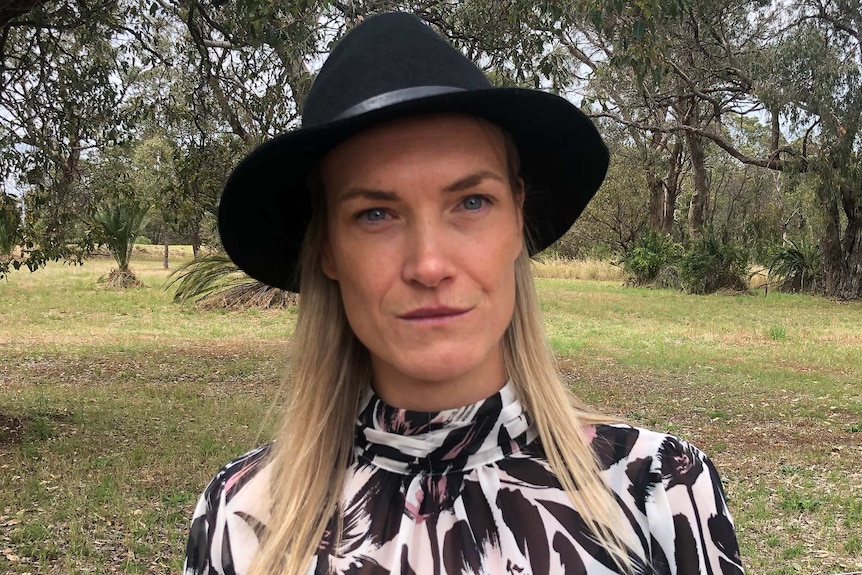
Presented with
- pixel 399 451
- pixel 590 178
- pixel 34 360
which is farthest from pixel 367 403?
pixel 34 360

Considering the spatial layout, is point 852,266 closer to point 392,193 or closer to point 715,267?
point 715,267

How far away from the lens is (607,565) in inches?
47.8

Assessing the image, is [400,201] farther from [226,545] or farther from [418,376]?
[226,545]

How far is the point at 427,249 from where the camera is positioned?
1257mm

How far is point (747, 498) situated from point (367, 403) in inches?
185

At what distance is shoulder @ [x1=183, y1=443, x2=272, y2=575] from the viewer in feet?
4.53

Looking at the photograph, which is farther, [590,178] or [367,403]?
[590,178]

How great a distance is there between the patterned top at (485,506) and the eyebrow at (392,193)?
0.37 metres

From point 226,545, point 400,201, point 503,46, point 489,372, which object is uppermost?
point 503,46

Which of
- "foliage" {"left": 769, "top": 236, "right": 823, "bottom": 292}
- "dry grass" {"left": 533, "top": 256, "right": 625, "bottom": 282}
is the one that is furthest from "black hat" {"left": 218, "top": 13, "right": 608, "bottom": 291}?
"dry grass" {"left": 533, "top": 256, "right": 625, "bottom": 282}

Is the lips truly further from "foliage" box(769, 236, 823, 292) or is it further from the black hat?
"foliage" box(769, 236, 823, 292)

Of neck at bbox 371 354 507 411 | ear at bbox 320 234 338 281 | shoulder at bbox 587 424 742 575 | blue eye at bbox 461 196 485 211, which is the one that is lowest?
shoulder at bbox 587 424 742 575

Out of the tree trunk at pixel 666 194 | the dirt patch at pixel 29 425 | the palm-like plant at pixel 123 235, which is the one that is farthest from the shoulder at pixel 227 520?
the tree trunk at pixel 666 194

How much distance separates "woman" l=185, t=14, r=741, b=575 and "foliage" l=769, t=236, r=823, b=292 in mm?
21468
